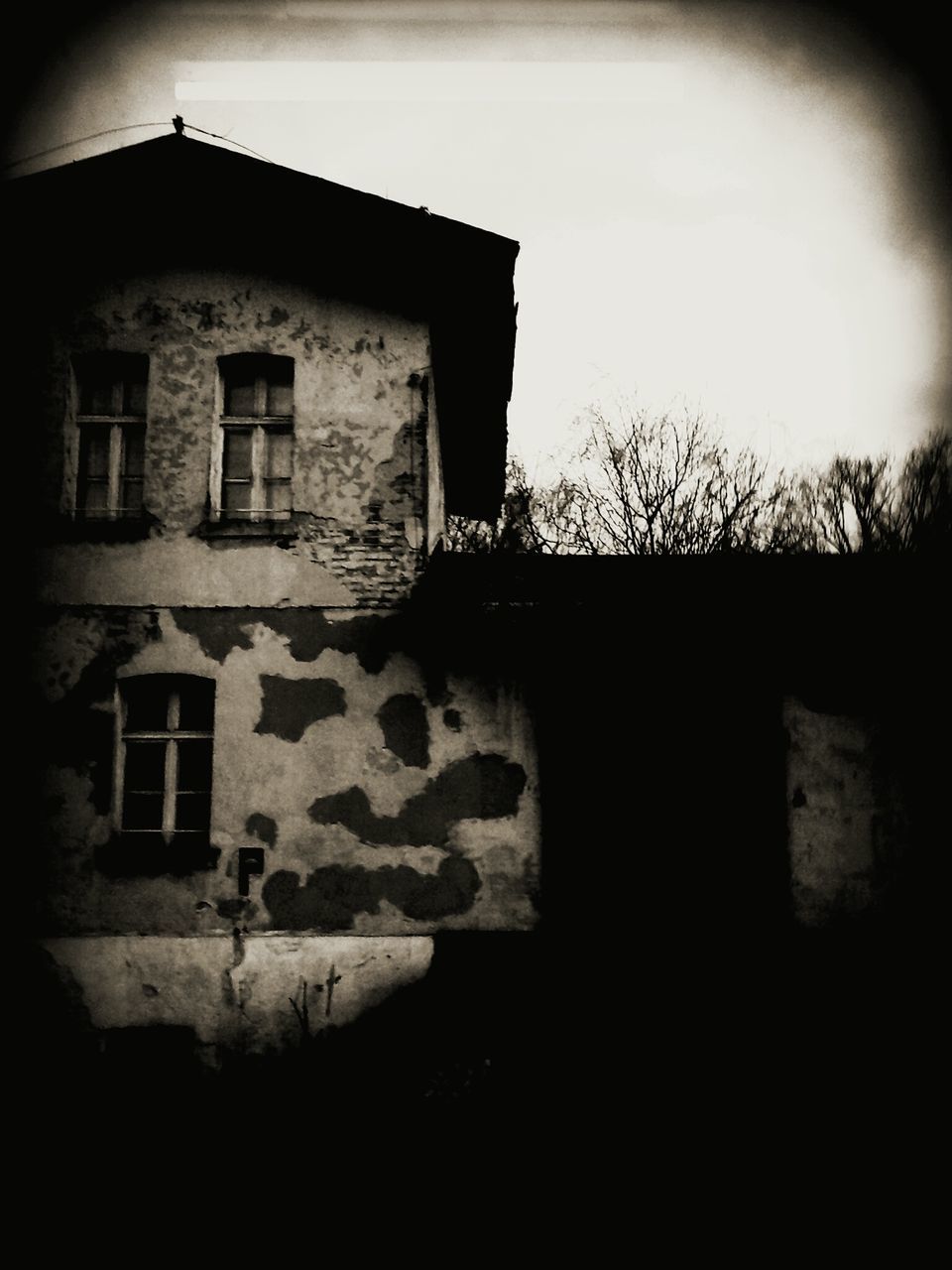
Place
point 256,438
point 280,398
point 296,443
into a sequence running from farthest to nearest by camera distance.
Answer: point 280,398, point 256,438, point 296,443

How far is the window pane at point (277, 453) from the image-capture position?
6.65m

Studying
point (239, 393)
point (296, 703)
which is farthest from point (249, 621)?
point (239, 393)

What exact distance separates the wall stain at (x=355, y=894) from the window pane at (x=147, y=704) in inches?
65.9

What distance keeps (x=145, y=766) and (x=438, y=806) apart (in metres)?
2.54

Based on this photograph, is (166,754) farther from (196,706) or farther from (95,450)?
(95,450)

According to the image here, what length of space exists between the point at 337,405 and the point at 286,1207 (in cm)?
574

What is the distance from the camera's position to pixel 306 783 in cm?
613

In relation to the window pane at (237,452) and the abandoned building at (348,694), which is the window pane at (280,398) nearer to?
the abandoned building at (348,694)

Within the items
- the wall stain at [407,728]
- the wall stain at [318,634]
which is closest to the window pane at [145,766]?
the wall stain at [318,634]

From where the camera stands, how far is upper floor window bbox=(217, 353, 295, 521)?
21.6ft

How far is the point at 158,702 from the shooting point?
20.9ft

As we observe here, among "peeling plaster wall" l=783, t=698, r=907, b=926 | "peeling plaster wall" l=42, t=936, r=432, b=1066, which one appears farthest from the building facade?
"peeling plaster wall" l=783, t=698, r=907, b=926

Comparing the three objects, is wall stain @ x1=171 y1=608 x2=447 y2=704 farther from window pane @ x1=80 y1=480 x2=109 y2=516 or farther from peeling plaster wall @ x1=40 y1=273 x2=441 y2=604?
window pane @ x1=80 y1=480 x2=109 y2=516

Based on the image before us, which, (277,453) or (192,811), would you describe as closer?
(192,811)
